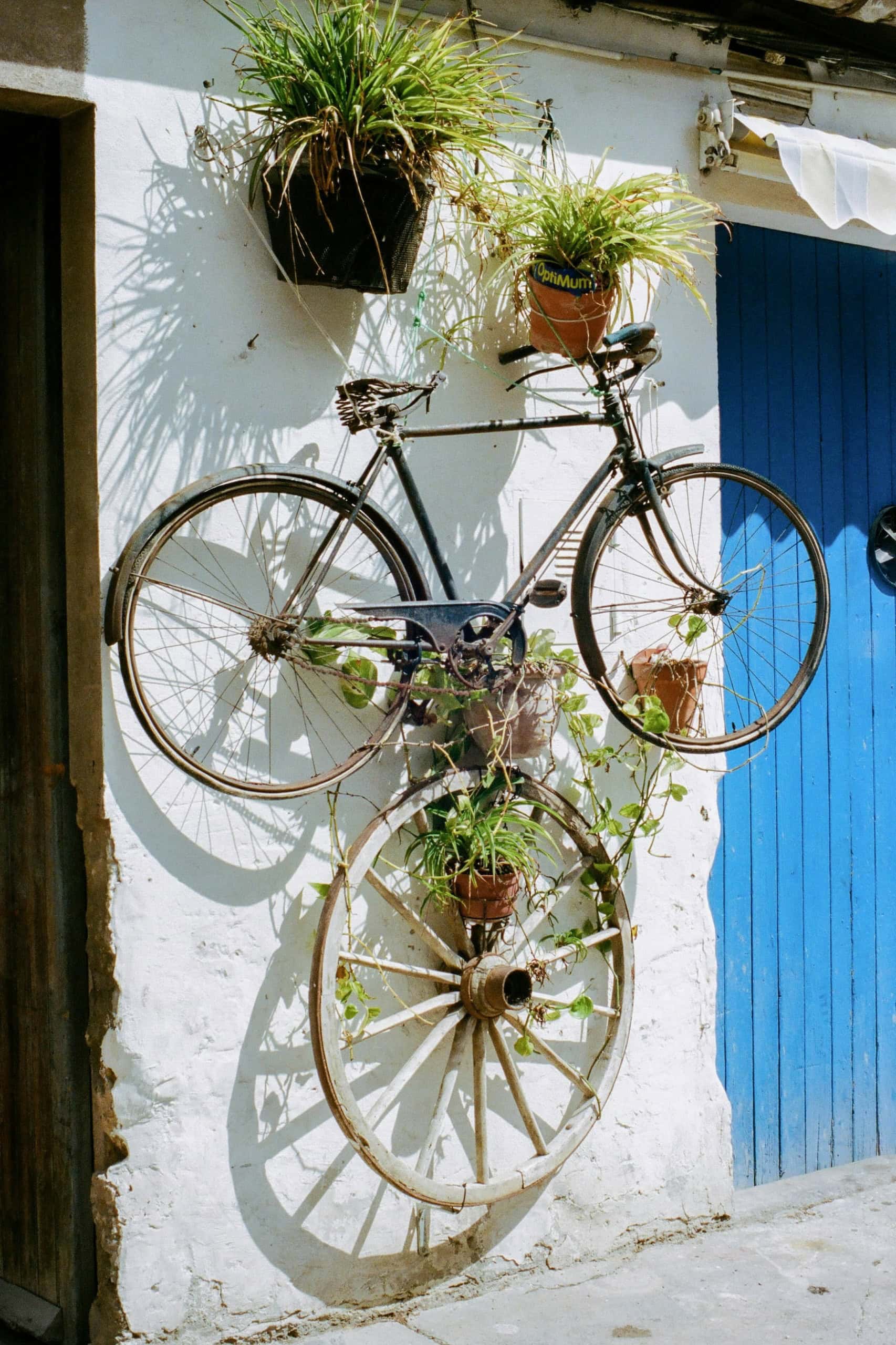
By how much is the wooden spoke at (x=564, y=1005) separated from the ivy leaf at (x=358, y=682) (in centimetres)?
99

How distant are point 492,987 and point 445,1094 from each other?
32 cm

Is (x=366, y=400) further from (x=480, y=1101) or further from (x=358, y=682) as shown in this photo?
(x=480, y=1101)

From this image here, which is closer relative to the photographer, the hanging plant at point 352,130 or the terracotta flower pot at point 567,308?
the hanging plant at point 352,130

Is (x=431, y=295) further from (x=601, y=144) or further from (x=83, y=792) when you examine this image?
(x=83, y=792)

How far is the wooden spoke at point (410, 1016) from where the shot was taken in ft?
11.3

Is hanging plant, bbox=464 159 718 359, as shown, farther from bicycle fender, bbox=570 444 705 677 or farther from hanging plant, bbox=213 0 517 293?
bicycle fender, bbox=570 444 705 677

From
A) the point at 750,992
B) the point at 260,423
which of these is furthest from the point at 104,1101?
the point at 750,992

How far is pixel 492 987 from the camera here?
141 inches

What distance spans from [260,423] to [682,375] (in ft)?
4.96

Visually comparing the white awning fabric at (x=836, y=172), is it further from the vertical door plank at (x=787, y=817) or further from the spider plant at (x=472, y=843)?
the spider plant at (x=472, y=843)

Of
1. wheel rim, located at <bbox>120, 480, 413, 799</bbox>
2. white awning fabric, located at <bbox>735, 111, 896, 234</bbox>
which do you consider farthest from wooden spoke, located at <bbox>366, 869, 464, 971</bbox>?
white awning fabric, located at <bbox>735, 111, 896, 234</bbox>

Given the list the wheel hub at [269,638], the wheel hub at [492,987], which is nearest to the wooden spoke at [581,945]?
the wheel hub at [492,987]

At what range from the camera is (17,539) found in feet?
11.9

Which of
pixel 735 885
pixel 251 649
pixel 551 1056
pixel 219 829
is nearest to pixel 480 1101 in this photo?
pixel 551 1056
